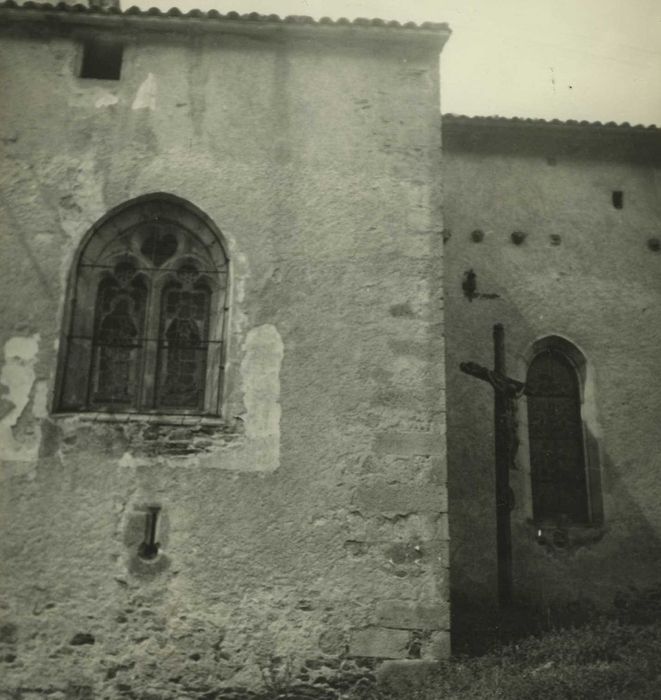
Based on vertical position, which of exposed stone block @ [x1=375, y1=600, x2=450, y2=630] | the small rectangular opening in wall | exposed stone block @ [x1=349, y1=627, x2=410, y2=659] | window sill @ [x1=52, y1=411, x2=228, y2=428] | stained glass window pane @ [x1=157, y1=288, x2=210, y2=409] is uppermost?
the small rectangular opening in wall

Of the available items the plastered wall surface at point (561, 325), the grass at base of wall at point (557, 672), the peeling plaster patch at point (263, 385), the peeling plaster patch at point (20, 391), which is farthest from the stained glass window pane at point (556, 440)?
the peeling plaster patch at point (20, 391)

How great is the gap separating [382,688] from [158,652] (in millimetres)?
1782

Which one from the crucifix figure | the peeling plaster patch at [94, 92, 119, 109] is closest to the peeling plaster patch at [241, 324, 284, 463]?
the crucifix figure

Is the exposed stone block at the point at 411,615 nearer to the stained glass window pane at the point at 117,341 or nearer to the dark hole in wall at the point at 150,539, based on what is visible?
the dark hole in wall at the point at 150,539

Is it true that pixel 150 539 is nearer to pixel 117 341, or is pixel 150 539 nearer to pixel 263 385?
pixel 263 385

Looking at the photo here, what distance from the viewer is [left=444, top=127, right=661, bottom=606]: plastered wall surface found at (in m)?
7.82

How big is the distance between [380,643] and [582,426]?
411 centimetres

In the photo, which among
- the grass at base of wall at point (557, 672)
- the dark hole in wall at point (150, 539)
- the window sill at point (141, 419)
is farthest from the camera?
the window sill at point (141, 419)

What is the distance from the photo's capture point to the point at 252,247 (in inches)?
253

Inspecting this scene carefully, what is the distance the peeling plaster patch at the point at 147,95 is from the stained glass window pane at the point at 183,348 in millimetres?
1865

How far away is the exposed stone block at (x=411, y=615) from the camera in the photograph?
5625 mm

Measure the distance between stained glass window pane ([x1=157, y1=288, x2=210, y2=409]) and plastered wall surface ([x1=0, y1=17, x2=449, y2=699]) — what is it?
383 millimetres

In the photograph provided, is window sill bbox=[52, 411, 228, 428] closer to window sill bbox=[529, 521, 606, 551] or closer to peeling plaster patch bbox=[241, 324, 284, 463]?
peeling plaster patch bbox=[241, 324, 284, 463]

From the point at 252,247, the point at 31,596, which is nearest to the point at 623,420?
the point at 252,247
